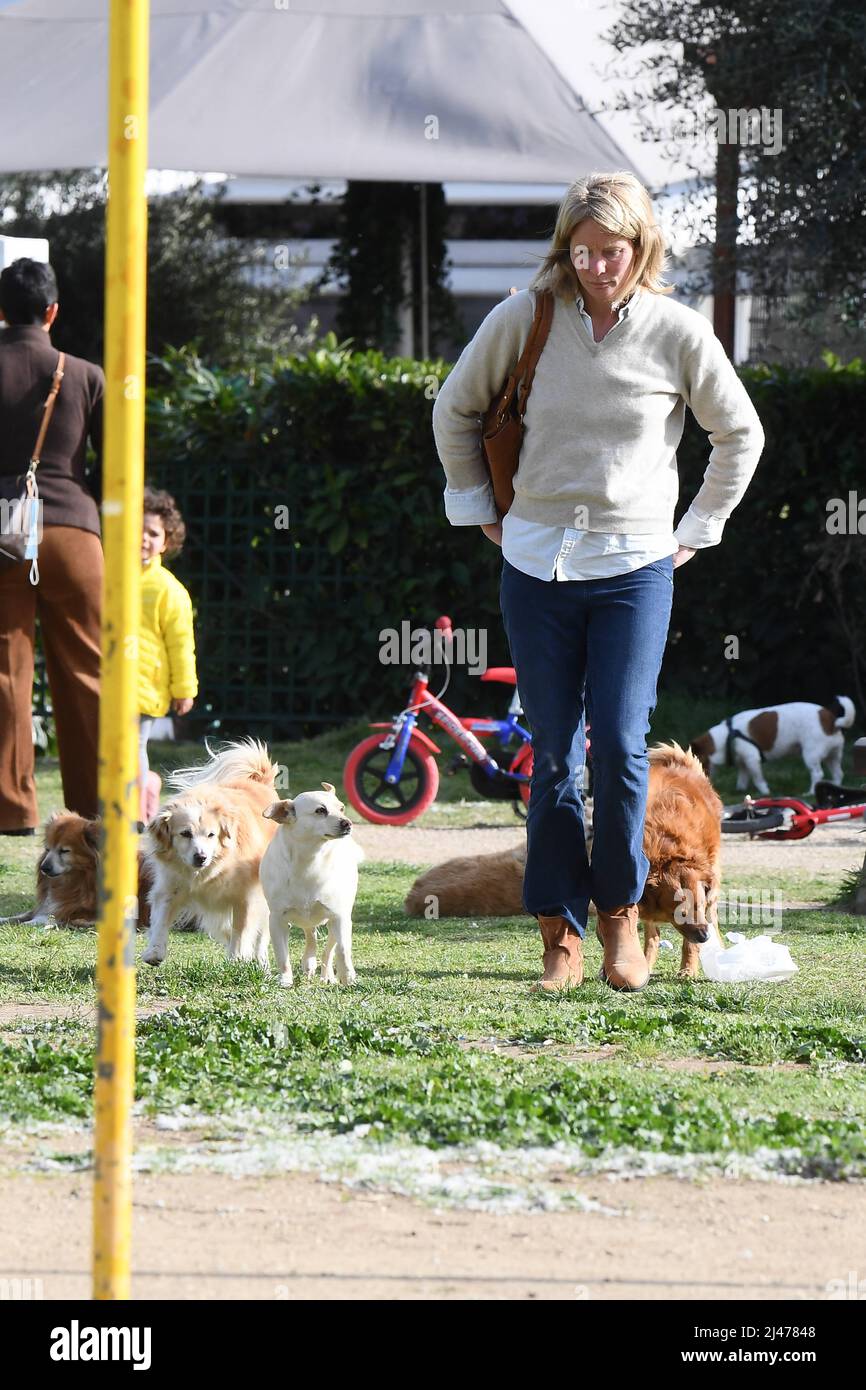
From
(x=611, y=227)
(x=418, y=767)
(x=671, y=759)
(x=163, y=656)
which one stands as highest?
(x=611, y=227)

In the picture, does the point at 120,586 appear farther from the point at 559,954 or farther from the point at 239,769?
the point at 239,769

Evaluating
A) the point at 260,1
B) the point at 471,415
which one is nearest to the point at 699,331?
the point at 471,415

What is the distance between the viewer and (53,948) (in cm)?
617

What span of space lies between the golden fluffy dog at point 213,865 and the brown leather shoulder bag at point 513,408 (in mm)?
1689

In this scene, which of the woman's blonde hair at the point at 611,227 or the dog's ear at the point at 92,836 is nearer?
the woman's blonde hair at the point at 611,227

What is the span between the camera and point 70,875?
6656 mm

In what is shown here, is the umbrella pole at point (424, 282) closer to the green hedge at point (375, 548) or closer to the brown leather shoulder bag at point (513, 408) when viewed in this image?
the green hedge at point (375, 548)

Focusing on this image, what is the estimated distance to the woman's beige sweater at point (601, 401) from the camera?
4879 mm

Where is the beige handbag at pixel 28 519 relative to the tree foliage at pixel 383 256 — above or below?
below

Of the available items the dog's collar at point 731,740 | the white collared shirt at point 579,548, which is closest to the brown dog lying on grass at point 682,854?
the white collared shirt at point 579,548

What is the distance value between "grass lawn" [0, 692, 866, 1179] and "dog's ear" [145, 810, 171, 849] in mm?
418

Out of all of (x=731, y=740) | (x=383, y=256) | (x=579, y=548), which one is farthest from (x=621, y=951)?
(x=383, y=256)

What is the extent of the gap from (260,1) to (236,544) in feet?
15.3

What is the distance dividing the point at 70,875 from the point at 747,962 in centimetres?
259
